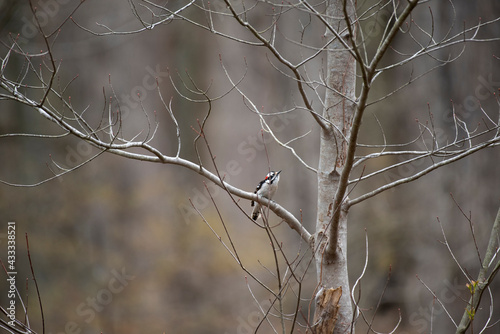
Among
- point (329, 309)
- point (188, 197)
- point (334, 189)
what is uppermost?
point (188, 197)

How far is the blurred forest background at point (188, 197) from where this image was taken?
6.92m

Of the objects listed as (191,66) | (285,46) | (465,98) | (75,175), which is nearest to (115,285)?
(75,175)

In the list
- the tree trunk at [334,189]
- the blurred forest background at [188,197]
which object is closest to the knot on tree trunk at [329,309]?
the tree trunk at [334,189]

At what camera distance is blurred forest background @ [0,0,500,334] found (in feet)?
22.7

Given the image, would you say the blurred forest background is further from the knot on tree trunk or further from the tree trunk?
the knot on tree trunk

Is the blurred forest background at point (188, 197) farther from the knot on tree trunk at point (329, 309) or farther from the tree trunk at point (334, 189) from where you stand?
the knot on tree trunk at point (329, 309)

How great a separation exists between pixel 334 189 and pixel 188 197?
3.28 m

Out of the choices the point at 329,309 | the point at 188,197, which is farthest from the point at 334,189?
the point at 188,197

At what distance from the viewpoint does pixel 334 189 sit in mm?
4102

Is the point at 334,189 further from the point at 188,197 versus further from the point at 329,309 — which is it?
the point at 188,197

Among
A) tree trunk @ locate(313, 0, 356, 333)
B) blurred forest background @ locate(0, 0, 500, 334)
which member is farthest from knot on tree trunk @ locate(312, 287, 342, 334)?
blurred forest background @ locate(0, 0, 500, 334)

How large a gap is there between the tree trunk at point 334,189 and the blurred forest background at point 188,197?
10.00ft

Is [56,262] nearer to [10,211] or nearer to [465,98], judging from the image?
[10,211]

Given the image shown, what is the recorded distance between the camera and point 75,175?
12633mm
